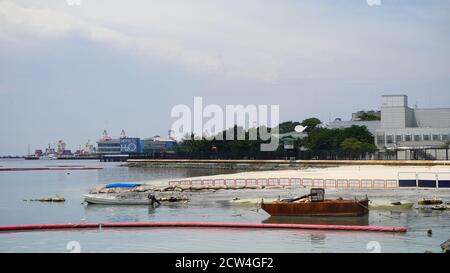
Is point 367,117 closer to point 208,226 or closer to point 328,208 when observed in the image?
point 328,208

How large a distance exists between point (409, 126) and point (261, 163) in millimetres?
37505

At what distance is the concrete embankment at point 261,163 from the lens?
109 meters

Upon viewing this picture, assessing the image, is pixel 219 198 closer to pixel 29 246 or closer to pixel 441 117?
pixel 29 246

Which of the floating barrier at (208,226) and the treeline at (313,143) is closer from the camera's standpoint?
the floating barrier at (208,226)

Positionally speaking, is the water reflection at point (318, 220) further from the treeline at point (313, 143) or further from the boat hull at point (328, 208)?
the treeline at point (313, 143)

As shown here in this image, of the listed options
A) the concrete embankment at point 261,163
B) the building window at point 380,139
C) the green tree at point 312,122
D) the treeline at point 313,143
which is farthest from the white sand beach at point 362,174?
the green tree at point 312,122

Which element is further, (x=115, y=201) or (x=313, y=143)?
(x=313, y=143)

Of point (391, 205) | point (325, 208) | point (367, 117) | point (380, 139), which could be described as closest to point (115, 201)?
point (325, 208)

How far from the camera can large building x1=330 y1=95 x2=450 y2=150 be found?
139m

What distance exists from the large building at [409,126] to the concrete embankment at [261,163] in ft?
65.4

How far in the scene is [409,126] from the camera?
148375mm

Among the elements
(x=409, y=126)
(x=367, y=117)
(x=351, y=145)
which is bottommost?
(x=351, y=145)
